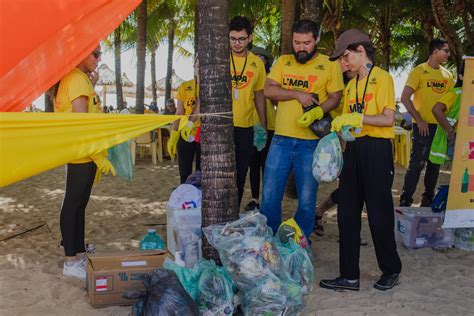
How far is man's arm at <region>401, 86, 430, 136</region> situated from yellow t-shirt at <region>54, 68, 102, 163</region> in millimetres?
3625

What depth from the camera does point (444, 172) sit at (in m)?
10.4

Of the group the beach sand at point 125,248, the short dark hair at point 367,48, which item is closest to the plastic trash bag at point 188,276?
the beach sand at point 125,248

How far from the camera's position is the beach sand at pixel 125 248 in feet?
12.0

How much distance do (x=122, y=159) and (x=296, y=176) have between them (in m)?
1.39

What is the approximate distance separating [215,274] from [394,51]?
2499 centimetres

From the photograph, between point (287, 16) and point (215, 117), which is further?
point (287, 16)

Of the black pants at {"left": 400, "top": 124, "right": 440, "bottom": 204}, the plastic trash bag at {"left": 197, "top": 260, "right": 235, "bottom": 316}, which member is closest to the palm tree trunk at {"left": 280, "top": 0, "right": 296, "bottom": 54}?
the black pants at {"left": 400, "top": 124, "right": 440, "bottom": 204}

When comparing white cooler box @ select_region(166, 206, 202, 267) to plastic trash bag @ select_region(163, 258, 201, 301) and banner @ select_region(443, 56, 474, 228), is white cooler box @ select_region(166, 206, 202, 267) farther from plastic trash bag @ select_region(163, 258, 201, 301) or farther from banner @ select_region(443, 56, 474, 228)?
banner @ select_region(443, 56, 474, 228)

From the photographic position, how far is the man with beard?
4.39m

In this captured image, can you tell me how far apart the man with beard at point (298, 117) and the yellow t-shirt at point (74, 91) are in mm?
1376

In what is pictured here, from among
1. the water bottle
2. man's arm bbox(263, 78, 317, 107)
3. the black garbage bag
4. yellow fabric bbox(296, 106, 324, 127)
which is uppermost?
man's arm bbox(263, 78, 317, 107)

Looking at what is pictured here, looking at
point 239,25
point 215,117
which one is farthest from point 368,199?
point 239,25

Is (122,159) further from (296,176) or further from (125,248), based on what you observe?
(296,176)

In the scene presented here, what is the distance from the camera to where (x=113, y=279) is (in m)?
3.60
